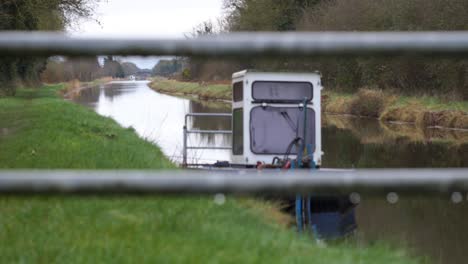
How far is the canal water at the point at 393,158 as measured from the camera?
1062 cm

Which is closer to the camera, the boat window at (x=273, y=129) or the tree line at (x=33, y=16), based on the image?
the boat window at (x=273, y=129)

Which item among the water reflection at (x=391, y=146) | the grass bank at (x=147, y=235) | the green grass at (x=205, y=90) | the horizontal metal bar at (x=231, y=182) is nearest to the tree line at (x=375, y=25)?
the green grass at (x=205, y=90)

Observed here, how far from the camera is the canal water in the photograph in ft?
34.9

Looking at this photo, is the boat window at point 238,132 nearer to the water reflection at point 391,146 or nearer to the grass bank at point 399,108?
the water reflection at point 391,146

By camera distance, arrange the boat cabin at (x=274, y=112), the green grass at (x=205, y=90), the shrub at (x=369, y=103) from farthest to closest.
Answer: the green grass at (x=205, y=90)
the shrub at (x=369, y=103)
the boat cabin at (x=274, y=112)

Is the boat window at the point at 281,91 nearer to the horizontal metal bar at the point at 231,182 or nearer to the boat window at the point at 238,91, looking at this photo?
the boat window at the point at 238,91

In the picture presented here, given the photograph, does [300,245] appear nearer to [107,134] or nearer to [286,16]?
[107,134]

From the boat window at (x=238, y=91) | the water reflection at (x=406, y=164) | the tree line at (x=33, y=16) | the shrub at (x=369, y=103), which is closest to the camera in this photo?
the water reflection at (x=406, y=164)

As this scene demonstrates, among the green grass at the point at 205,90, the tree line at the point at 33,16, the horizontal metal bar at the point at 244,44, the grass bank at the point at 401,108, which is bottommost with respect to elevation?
the grass bank at the point at 401,108

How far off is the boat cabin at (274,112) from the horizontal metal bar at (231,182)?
420 inches

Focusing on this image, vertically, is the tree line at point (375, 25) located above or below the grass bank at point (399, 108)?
above

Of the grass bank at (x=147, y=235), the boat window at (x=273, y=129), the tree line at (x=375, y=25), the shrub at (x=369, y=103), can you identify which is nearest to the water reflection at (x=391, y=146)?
the tree line at (x=375, y=25)

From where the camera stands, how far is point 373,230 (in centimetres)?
1073

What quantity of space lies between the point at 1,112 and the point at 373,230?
584 inches
